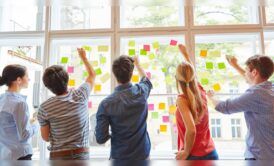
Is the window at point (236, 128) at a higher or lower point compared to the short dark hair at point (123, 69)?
lower

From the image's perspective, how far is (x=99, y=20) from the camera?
271 centimetres

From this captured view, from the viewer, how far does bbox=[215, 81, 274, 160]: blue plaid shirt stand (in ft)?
5.22

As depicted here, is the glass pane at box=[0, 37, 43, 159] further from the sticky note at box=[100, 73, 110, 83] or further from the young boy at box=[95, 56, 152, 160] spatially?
the young boy at box=[95, 56, 152, 160]

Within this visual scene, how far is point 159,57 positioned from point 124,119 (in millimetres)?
1171

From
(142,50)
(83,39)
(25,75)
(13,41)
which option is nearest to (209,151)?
(142,50)

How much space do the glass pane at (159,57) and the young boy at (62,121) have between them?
104cm

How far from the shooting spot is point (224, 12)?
2.66 metres

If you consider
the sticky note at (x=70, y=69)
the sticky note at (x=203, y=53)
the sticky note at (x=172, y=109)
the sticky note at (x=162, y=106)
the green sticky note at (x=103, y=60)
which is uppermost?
the sticky note at (x=203, y=53)

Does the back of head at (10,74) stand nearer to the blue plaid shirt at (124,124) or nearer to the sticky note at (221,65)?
the blue plaid shirt at (124,124)

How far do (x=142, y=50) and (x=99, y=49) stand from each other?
48 centimetres

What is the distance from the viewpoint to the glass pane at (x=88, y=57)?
255cm

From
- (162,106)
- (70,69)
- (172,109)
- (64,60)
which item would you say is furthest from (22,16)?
(172,109)

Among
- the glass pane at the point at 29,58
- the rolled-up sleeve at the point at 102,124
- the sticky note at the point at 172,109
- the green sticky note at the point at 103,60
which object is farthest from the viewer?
the glass pane at the point at 29,58

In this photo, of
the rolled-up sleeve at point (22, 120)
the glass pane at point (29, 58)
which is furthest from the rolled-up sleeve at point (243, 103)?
the glass pane at point (29, 58)
